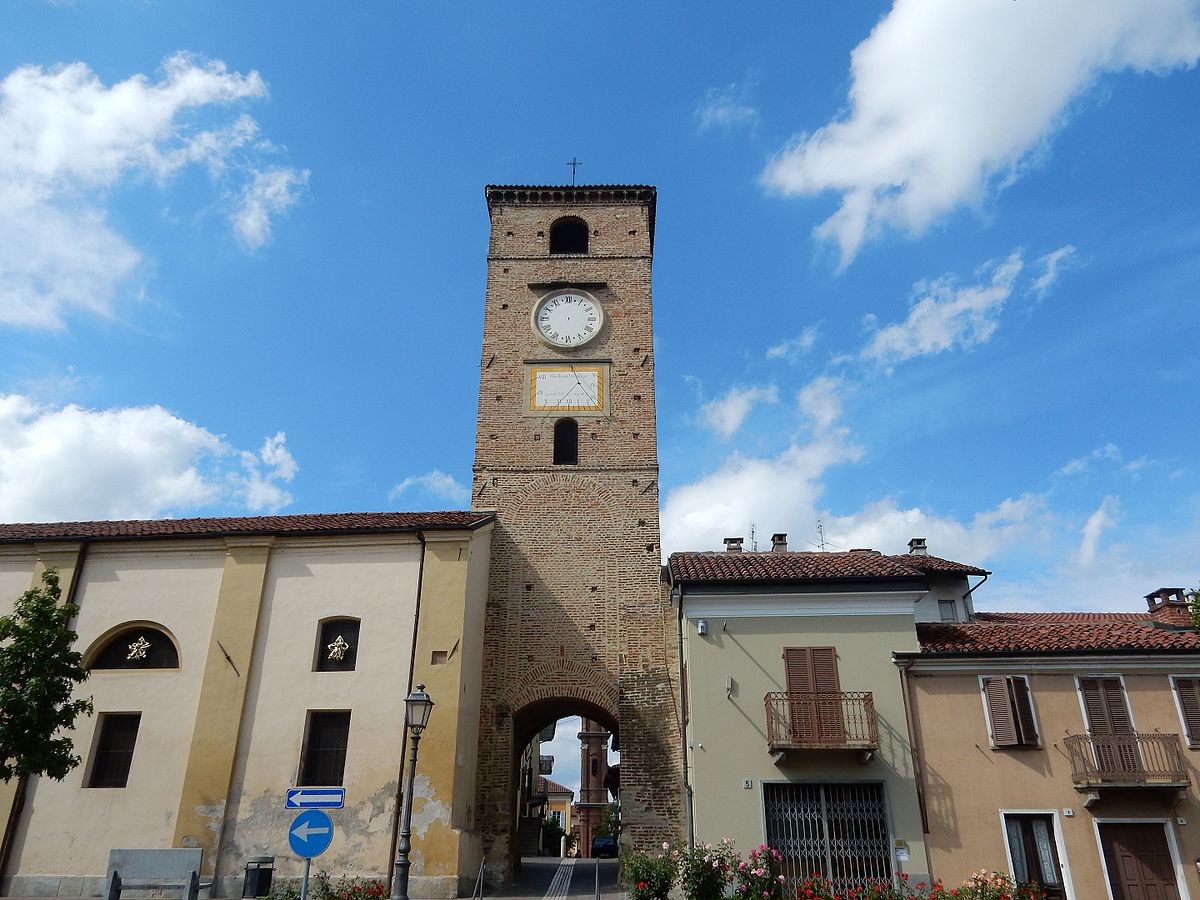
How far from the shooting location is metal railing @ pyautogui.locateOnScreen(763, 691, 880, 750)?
642 inches

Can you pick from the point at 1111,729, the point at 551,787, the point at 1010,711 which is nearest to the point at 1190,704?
the point at 1111,729

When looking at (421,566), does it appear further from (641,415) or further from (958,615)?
(958,615)

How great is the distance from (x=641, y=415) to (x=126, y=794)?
15.4 metres

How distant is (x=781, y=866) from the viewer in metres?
15.0

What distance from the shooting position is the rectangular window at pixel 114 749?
17891mm

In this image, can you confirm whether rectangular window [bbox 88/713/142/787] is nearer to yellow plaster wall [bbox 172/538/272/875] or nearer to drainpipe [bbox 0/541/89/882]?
drainpipe [bbox 0/541/89/882]

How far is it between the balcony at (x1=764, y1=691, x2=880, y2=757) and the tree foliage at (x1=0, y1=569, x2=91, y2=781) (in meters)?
13.2

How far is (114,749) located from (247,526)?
18.4 ft

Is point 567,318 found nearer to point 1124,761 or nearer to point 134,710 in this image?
point 134,710

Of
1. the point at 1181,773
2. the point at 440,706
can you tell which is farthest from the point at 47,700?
the point at 1181,773

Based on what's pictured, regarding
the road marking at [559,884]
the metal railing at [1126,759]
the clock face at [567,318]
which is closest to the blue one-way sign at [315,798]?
the road marking at [559,884]

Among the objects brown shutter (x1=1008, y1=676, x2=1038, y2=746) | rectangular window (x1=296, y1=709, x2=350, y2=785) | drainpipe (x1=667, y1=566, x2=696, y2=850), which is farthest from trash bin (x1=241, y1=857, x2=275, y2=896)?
brown shutter (x1=1008, y1=676, x2=1038, y2=746)

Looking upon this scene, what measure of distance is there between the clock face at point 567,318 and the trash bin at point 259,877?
50.5 feet

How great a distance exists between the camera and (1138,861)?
15.4 m
